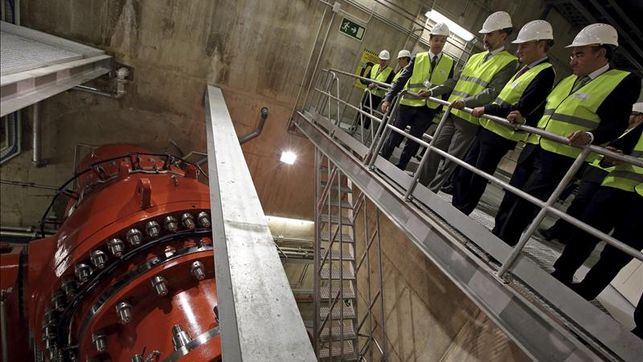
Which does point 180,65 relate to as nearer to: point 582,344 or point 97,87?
point 97,87

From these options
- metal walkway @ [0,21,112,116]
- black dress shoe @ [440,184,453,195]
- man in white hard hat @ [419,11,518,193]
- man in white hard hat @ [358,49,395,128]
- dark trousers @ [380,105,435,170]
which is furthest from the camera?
man in white hard hat @ [358,49,395,128]

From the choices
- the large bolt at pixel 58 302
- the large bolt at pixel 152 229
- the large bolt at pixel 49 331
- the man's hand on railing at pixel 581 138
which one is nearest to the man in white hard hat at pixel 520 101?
the man's hand on railing at pixel 581 138

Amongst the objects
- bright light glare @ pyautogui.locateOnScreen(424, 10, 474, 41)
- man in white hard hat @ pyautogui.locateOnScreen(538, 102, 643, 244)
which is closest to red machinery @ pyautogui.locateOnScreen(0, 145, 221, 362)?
man in white hard hat @ pyautogui.locateOnScreen(538, 102, 643, 244)

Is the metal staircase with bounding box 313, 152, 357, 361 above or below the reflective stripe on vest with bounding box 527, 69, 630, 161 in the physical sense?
below

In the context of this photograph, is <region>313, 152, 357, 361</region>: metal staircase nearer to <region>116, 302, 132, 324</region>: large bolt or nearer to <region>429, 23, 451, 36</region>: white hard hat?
<region>429, 23, 451, 36</region>: white hard hat

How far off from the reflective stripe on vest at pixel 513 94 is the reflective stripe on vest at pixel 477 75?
28cm

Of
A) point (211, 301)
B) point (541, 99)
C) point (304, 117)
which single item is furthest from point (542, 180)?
point (304, 117)

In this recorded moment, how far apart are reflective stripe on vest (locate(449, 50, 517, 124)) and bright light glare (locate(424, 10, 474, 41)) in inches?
189

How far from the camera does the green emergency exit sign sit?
22.7ft

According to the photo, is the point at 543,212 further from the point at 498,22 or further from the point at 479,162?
the point at 498,22

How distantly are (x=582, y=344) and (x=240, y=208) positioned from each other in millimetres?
2152

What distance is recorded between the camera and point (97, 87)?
5918mm

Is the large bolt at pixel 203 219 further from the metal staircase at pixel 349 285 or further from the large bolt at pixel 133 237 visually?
the metal staircase at pixel 349 285

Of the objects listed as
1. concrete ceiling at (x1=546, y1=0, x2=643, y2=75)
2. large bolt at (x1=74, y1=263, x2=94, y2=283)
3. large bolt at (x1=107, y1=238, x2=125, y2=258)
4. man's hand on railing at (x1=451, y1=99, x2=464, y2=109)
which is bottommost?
large bolt at (x1=74, y1=263, x2=94, y2=283)
